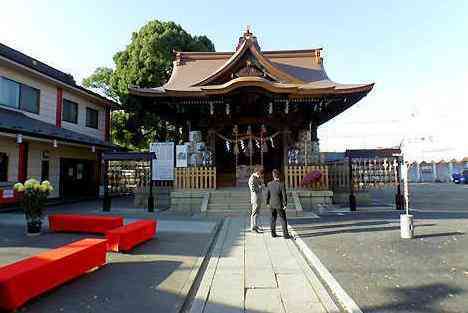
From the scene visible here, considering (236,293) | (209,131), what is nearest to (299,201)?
(209,131)

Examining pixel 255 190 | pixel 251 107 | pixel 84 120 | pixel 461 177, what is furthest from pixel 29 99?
pixel 461 177

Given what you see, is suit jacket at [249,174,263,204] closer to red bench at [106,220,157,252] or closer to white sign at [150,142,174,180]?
red bench at [106,220,157,252]

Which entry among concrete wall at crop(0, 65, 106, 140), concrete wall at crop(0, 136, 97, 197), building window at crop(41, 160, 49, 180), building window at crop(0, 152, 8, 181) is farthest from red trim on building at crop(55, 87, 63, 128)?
building window at crop(0, 152, 8, 181)

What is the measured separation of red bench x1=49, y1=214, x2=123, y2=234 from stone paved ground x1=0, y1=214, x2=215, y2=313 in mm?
341

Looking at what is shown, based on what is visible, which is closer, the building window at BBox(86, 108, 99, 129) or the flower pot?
the flower pot

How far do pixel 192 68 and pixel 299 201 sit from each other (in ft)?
33.7

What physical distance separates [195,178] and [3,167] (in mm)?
8301

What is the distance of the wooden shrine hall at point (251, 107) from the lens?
49.4 feet

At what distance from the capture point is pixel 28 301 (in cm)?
456

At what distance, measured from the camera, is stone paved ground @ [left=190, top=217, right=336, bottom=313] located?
4557 millimetres

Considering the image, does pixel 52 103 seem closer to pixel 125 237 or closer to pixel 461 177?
pixel 125 237

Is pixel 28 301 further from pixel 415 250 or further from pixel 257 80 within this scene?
pixel 257 80

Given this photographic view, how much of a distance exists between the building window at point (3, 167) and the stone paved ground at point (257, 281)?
11814mm

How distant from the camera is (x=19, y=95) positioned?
16.8 metres
